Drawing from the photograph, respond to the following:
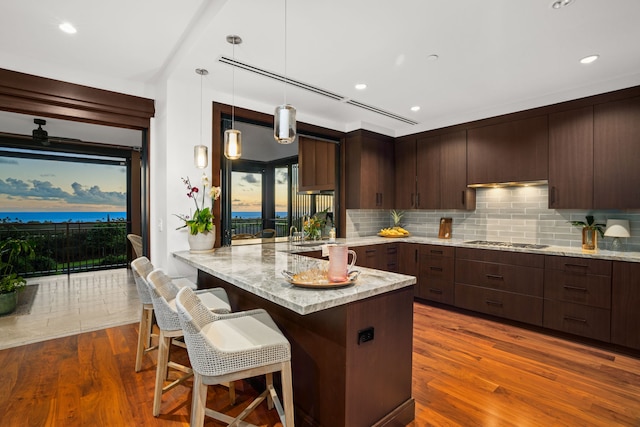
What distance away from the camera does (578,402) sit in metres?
2.13

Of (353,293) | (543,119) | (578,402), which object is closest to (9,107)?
(353,293)

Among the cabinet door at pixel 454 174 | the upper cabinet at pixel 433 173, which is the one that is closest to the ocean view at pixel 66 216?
the upper cabinet at pixel 433 173

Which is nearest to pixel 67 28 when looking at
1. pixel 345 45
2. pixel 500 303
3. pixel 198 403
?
pixel 345 45

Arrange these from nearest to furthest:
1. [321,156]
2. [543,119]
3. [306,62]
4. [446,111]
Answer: [306,62]
[543,119]
[446,111]
[321,156]

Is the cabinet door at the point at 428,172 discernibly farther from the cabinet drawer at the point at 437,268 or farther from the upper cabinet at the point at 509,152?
the cabinet drawer at the point at 437,268

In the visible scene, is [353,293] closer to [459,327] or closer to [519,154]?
[459,327]

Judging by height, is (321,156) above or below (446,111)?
below

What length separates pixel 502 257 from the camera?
3.63 meters

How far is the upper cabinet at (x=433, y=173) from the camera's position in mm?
4359

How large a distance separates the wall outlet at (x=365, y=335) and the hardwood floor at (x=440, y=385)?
75cm

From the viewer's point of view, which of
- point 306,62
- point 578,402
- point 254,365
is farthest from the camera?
point 306,62

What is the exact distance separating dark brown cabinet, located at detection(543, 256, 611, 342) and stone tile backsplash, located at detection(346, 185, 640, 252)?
627mm

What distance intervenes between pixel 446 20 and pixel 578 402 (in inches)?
110

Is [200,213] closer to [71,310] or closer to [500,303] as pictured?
[71,310]
